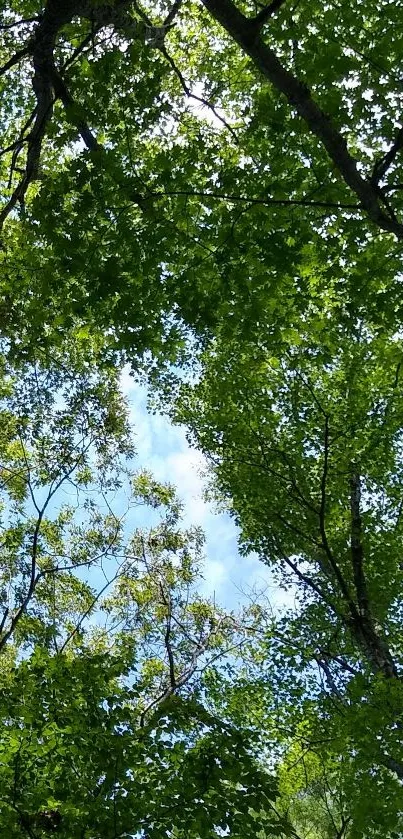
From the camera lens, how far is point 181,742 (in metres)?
7.00

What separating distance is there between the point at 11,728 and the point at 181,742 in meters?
1.96

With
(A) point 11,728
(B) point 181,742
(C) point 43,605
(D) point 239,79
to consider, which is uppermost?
(D) point 239,79

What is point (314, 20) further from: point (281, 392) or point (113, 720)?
point (113, 720)

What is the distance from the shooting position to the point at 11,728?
22.9 feet

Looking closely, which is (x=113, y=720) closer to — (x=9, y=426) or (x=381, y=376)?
(x=381, y=376)

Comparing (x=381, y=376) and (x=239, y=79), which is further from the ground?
(x=239, y=79)

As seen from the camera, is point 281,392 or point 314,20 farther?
point 281,392

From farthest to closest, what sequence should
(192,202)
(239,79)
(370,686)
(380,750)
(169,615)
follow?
(169,615)
(239,79)
(370,686)
(380,750)
(192,202)

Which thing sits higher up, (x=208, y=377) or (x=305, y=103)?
(x=208, y=377)

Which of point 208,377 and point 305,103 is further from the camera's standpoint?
point 208,377

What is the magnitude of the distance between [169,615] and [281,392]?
634 cm

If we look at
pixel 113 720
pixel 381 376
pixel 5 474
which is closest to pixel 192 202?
pixel 113 720

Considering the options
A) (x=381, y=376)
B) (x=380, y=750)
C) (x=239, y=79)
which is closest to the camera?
(x=380, y=750)

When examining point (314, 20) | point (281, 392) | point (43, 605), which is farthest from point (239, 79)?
point (43, 605)
